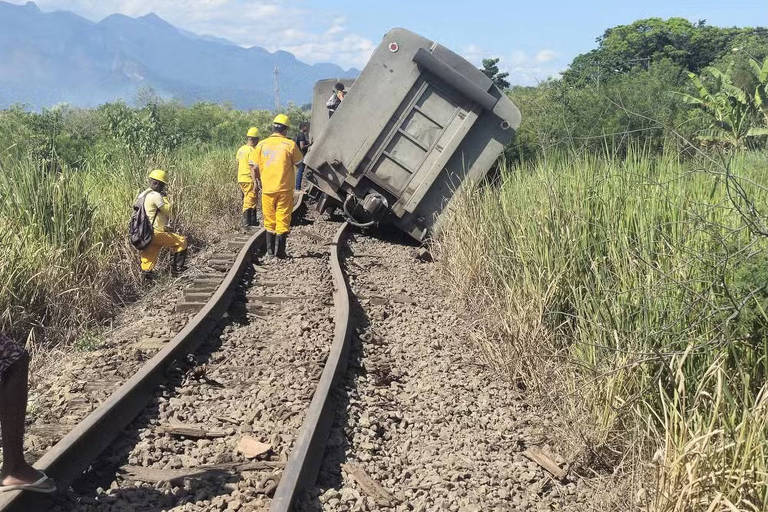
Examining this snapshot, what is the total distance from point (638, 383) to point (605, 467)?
→ 1.67ft

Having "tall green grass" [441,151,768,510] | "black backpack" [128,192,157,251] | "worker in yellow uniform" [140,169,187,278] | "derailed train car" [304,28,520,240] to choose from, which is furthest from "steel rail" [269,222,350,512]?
"derailed train car" [304,28,520,240]

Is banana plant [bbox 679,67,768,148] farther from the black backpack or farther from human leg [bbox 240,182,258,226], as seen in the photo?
human leg [bbox 240,182,258,226]

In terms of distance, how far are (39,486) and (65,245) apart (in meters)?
4.65

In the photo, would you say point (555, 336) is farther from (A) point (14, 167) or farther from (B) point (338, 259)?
(A) point (14, 167)

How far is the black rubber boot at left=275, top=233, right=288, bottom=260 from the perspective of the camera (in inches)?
373

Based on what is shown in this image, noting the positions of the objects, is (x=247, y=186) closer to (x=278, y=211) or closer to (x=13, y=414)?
(x=278, y=211)

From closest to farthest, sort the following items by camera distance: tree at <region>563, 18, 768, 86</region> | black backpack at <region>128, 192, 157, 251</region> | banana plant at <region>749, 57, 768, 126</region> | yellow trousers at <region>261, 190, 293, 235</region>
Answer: banana plant at <region>749, 57, 768, 126</region>
black backpack at <region>128, 192, 157, 251</region>
yellow trousers at <region>261, 190, 293, 235</region>
tree at <region>563, 18, 768, 86</region>

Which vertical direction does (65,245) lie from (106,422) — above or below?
below

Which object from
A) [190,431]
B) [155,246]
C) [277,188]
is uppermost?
[277,188]

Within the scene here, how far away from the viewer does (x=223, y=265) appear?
28.7ft

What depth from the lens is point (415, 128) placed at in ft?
34.9

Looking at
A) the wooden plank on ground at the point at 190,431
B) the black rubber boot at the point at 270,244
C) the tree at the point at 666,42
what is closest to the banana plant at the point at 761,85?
the wooden plank on ground at the point at 190,431

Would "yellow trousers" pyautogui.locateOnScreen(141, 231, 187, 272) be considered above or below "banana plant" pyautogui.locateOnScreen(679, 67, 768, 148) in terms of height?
below

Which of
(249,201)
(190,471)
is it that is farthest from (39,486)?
(249,201)
